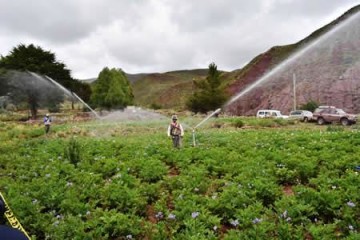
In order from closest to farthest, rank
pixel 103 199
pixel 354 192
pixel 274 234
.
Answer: pixel 274 234, pixel 354 192, pixel 103 199

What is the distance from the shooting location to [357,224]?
737 cm

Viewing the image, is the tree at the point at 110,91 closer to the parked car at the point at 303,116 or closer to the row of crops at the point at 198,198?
the parked car at the point at 303,116

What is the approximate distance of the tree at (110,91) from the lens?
8319 centimetres

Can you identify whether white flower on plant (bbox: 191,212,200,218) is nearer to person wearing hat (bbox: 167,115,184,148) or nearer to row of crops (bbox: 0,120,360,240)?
row of crops (bbox: 0,120,360,240)

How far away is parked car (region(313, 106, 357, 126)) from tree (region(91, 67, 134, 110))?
49306 mm

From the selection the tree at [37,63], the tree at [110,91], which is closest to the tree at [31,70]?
the tree at [37,63]

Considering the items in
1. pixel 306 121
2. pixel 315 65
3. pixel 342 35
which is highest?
pixel 342 35

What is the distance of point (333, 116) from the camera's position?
38656 mm

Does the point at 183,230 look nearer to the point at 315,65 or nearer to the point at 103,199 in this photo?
the point at 103,199

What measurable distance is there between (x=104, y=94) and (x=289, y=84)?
3542 centimetres

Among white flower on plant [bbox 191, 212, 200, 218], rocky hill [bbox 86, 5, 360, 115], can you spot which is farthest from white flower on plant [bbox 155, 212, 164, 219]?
rocky hill [bbox 86, 5, 360, 115]

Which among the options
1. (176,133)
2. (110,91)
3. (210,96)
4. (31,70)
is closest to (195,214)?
(176,133)

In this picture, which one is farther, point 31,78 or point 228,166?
point 31,78

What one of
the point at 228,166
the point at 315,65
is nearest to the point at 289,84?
the point at 315,65
